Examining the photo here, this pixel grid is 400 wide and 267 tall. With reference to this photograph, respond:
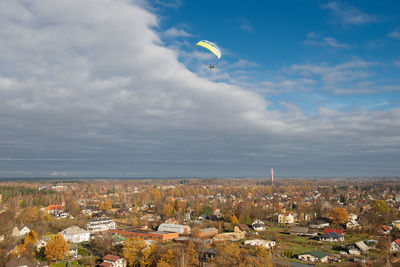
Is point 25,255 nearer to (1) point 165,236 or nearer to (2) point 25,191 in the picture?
(1) point 165,236

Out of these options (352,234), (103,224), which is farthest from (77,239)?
(352,234)

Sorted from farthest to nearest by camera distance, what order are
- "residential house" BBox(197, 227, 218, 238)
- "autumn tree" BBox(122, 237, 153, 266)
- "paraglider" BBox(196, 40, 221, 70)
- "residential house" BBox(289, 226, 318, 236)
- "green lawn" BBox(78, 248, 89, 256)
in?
1. "residential house" BBox(289, 226, 318, 236)
2. "residential house" BBox(197, 227, 218, 238)
3. "green lawn" BBox(78, 248, 89, 256)
4. "autumn tree" BBox(122, 237, 153, 266)
5. "paraglider" BBox(196, 40, 221, 70)

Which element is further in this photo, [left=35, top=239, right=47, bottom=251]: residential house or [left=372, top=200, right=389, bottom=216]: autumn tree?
[left=372, top=200, right=389, bottom=216]: autumn tree

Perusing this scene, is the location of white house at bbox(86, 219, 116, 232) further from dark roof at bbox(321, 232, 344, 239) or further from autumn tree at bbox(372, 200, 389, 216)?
autumn tree at bbox(372, 200, 389, 216)

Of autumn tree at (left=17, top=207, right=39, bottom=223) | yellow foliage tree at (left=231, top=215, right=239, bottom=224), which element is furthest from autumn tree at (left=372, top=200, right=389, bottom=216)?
autumn tree at (left=17, top=207, right=39, bottom=223)

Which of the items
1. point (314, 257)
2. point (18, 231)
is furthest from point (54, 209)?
point (314, 257)

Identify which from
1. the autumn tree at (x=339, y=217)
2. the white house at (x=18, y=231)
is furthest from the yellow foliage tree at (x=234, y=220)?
the white house at (x=18, y=231)

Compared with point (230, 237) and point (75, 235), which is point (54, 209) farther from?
point (230, 237)
